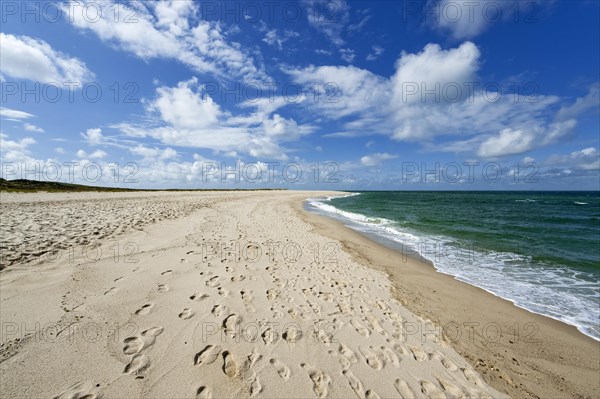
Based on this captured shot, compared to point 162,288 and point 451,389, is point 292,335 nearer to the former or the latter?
point 451,389

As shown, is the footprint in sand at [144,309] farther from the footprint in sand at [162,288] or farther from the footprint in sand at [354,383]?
the footprint in sand at [354,383]

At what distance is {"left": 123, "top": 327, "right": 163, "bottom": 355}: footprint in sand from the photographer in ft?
13.1

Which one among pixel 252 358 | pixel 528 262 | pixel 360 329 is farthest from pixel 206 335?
pixel 528 262

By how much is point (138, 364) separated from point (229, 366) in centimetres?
136

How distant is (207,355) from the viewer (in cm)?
403

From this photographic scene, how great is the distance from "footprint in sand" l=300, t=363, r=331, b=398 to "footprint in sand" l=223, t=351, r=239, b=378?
3.53 feet

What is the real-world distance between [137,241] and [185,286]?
4926mm

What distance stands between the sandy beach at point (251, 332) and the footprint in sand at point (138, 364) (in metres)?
0.02

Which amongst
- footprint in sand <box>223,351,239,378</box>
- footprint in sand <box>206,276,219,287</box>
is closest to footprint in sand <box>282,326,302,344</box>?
footprint in sand <box>223,351,239,378</box>

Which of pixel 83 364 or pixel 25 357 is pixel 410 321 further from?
pixel 25 357

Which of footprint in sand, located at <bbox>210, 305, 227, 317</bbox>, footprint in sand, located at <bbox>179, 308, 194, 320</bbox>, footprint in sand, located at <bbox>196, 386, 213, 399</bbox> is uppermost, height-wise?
footprint in sand, located at <bbox>179, 308, 194, 320</bbox>

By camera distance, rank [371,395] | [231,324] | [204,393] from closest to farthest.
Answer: [204,393]
[371,395]
[231,324]

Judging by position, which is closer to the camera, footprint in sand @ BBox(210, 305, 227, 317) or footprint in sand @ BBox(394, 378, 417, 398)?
footprint in sand @ BBox(394, 378, 417, 398)

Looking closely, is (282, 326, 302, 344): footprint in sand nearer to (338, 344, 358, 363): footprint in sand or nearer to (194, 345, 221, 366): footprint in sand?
(338, 344, 358, 363): footprint in sand
